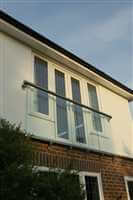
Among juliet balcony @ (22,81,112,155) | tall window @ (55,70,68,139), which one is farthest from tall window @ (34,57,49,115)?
tall window @ (55,70,68,139)

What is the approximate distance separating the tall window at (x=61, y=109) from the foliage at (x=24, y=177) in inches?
95.8

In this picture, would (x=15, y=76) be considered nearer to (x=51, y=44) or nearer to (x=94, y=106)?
(x=51, y=44)

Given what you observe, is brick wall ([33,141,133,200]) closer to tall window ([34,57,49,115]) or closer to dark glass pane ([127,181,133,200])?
dark glass pane ([127,181,133,200])

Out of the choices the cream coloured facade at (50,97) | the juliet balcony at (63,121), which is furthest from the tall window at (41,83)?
the cream coloured facade at (50,97)

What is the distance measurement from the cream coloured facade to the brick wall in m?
0.23

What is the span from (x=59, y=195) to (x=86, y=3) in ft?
23.2

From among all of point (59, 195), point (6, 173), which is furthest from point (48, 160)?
point (6, 173)

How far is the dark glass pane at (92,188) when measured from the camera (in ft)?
22.8

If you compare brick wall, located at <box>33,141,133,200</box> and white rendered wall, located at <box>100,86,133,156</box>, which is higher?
white rendered wall, located at <box>100,86,133,156</box>

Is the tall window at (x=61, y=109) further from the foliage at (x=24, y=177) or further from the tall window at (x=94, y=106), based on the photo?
the foliage at (x=24, y=177)

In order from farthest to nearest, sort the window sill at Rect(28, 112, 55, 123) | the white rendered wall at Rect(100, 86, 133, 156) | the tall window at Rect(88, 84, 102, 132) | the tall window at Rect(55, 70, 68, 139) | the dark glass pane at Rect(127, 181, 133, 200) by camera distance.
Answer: the white rendered wall at Rect(100, 86, 133, 156), the dark glass pane at Rect(127, 181, 133, 200), the tall window at Rect(88, 84, 102, 132), the tall window at Rect(55, 70, 68, 139), the window sill at Rect(28, 112, 55, 123)

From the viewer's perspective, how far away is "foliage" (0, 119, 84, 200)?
143 inches

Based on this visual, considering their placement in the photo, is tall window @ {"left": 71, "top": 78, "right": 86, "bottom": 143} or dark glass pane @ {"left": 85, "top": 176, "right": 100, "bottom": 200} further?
tall window @ {"left": 71, "top": 78, "right": 86, "bottom": 143}

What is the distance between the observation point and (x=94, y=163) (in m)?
7.39
